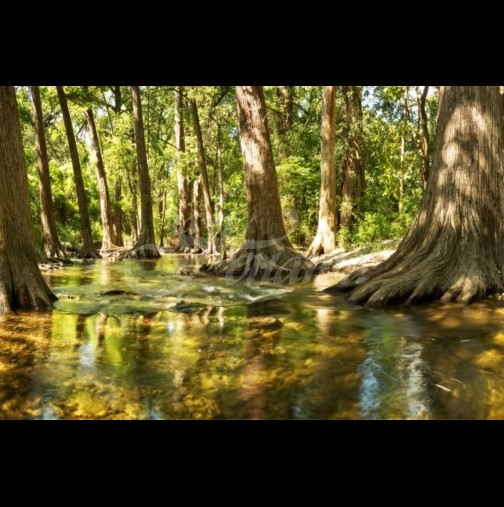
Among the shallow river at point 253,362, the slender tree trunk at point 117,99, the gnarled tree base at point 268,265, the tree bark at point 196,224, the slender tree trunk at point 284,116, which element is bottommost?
the shallow river at point 253,362

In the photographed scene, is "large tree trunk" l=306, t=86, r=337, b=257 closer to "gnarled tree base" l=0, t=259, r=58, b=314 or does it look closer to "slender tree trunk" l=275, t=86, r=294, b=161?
"slender tree trunk" l=275, t=86, r=294, b=161

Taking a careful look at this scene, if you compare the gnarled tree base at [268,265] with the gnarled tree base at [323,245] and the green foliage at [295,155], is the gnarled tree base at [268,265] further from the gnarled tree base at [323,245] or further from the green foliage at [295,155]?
the green foliage at [295,155]

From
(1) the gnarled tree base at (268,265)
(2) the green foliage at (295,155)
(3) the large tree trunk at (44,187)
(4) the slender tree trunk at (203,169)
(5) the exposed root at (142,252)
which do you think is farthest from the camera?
(4) the slender tree trunk at (203,169)

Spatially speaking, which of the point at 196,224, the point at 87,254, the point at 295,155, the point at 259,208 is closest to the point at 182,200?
the point at 196,224

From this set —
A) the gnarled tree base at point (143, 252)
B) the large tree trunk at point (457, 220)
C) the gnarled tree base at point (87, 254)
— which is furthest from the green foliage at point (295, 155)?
the large tree trunk at point (457, 220)

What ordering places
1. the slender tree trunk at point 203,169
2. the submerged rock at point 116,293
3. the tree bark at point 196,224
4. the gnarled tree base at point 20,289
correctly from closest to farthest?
the gnarled tree base at point 20,289 → the submerged rock at point 116,293 → the slender tree trunk at point 203,169 → the tree bark at point 196,224

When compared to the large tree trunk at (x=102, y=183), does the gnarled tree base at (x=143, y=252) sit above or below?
below

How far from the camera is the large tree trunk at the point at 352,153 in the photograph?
803 inches

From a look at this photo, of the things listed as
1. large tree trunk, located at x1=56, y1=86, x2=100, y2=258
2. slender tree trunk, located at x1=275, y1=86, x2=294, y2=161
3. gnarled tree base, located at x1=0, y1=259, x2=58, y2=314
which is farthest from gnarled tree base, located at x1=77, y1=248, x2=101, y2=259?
gnarled tree base, located at x1=0, y1=259, x2=58, y2=314

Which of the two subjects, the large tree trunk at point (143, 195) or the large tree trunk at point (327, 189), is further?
the large tree trunk at point (143, 195)

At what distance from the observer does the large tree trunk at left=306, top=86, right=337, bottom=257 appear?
15922 millimetres

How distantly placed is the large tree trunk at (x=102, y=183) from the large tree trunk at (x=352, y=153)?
12.9 meters
